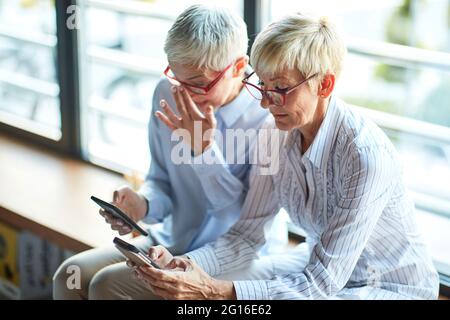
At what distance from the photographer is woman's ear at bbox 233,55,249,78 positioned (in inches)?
73.3

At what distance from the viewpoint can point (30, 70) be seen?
351 cm

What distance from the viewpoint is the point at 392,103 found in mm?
4172

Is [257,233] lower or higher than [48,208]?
higher

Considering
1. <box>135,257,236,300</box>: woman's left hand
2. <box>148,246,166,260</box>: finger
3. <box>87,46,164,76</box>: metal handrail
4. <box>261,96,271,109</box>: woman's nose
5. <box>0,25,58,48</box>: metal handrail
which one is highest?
<box>261,96,271,109</box>: woman's nose

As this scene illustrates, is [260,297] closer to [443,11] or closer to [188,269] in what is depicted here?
[188,269]

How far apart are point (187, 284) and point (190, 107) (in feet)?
1.34

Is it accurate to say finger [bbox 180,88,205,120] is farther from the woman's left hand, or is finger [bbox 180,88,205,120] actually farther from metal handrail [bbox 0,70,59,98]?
metal handrail [bbox 0,70,59,98]

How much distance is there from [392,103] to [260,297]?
8.71 ft

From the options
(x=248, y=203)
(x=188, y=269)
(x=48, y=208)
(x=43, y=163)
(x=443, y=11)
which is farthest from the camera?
(x=443, y=11)

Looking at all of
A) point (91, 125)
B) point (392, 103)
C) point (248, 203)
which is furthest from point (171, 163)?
point (392, 103)

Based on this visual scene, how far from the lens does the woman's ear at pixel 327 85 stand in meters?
1.65

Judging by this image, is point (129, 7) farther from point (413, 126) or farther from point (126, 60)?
point (413, 126)

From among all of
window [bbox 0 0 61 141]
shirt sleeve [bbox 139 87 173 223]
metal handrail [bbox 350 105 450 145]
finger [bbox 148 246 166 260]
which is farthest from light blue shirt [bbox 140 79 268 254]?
window [bbox 0 0 61 141]

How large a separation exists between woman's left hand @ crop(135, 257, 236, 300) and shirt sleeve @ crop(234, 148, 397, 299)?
4cm
